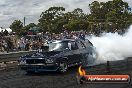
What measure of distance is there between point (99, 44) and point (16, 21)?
65581 mm

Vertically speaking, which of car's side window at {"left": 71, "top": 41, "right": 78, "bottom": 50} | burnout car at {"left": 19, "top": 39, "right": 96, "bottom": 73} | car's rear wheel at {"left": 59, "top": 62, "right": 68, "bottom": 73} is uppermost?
car's side window at {"left": 71, "top": 41, "right": 78, "bottom": 50}

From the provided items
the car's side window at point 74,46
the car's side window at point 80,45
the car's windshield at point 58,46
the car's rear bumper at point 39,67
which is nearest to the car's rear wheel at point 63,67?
the car's rear bumper at point 39,67

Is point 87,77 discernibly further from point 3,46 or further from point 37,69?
point 3,46

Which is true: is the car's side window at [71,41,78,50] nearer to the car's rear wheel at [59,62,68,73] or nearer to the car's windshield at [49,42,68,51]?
the car's windshield at [49,42,68,51]

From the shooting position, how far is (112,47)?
22156 millimetres

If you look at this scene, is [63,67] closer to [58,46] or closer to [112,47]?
[58,46]

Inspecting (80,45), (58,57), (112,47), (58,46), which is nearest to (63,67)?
(58,57)

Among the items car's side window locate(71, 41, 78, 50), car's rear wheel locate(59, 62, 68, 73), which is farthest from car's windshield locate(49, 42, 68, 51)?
car's rear wheel locate(59, 62, 68, 73)

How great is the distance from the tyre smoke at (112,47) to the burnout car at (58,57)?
9.71 ft

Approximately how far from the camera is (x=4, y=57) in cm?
1884

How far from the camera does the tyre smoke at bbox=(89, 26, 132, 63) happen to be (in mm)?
20127

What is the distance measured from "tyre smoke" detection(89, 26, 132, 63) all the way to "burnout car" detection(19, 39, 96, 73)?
116 inches

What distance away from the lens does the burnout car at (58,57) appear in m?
14.0

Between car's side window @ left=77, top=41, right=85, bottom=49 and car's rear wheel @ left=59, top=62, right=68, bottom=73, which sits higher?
car's side window @ left=77, top=41, right=85, bottom=49
